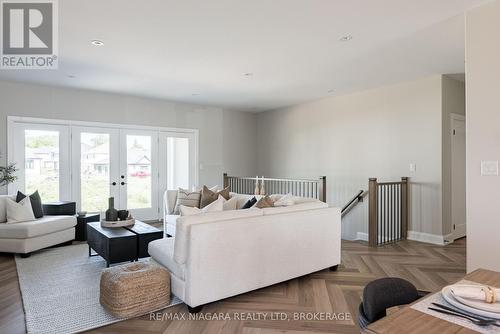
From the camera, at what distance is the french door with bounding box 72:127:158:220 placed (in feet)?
19.3

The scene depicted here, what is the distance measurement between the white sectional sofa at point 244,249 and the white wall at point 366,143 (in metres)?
2.28

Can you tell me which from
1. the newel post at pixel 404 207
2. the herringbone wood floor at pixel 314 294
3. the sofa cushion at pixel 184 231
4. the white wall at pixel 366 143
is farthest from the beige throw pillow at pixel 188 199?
the newel post at pixel 404 207

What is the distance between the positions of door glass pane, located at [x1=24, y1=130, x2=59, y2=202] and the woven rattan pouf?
3.64m

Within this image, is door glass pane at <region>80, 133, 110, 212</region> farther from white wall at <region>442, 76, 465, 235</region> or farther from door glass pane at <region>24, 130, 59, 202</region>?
white wall at <region>442, 76, 465, 235</region>

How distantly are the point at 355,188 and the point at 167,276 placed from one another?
4.23 m

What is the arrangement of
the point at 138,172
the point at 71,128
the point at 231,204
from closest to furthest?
the point at 231,204 → the point at 71,128 → the point at 138,172

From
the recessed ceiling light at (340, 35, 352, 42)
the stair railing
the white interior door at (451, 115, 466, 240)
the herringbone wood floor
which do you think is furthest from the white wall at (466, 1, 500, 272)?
the white interior door at (451, 115, 466, 240)

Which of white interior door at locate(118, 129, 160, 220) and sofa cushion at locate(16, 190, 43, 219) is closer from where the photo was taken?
sofa cushion at locate(16, 190, 43, 219)

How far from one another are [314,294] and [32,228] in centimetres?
366

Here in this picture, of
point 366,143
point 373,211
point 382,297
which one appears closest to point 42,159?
point 373,211

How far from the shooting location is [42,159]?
5500 mm

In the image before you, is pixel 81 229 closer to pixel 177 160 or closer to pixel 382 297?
pixel 177 160

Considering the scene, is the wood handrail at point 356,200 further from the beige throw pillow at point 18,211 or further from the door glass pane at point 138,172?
the beige throw pillow at point 18,211

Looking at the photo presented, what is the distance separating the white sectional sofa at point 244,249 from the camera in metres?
2.59
